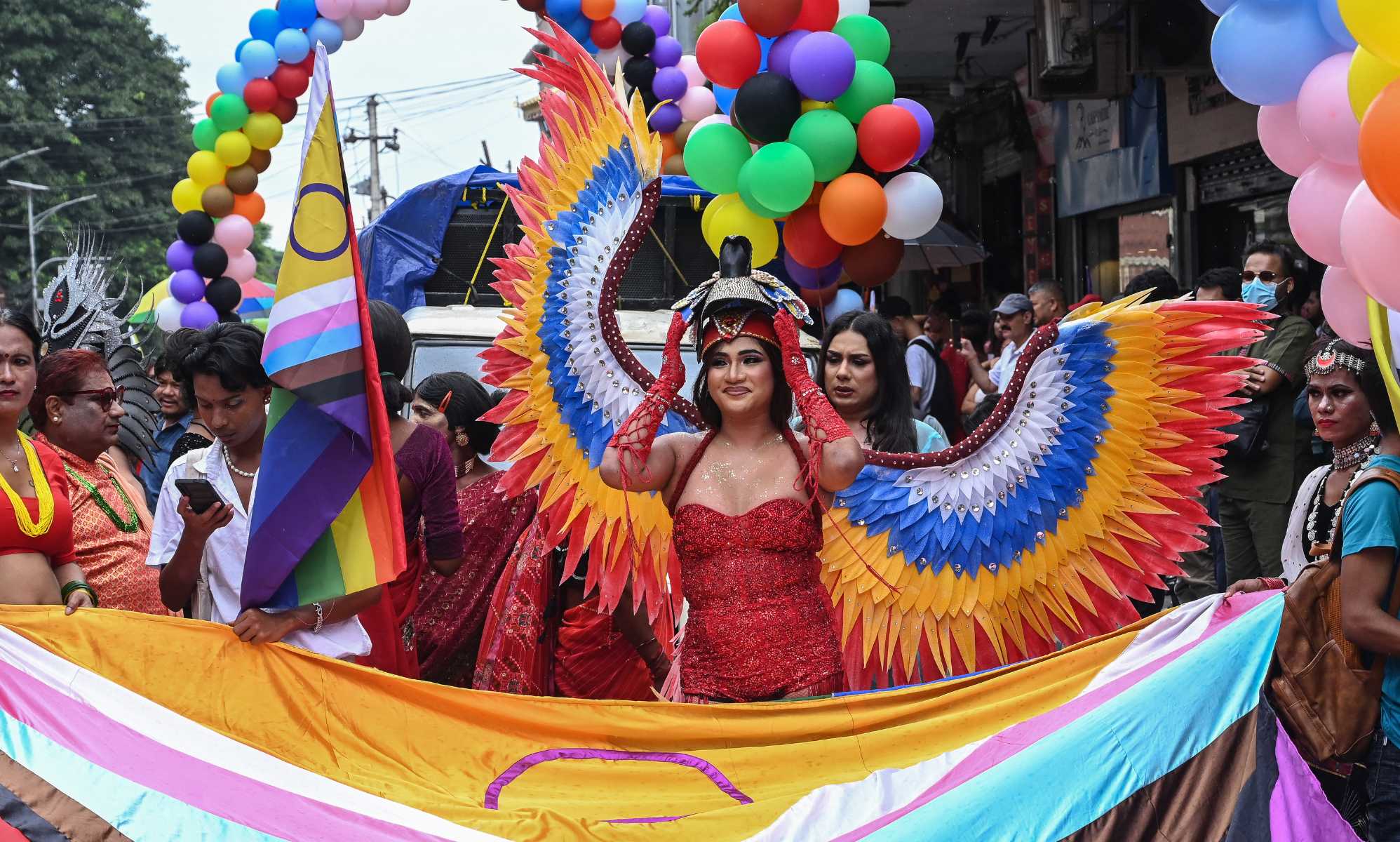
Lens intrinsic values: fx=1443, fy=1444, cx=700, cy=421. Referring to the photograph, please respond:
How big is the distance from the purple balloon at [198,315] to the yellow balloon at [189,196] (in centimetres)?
89

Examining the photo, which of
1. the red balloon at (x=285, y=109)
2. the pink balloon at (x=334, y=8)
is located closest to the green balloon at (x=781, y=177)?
the pink balloon at (x=334, y=8)

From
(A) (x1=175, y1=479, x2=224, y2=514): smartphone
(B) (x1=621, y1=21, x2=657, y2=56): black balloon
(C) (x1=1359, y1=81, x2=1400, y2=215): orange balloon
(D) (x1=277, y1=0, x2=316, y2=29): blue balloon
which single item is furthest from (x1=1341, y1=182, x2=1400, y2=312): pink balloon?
(D) (x1=277, y1=0, x2=316, y2=29): blue balloon

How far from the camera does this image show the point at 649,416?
12.0ft

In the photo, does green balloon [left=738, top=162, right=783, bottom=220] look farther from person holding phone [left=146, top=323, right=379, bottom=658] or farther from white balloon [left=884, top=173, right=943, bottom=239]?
person holding phone [left=146, top=323, right=379, bottom=658]

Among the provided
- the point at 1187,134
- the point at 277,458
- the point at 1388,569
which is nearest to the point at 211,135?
the point at 1187,134

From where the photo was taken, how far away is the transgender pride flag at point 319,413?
11.8ft

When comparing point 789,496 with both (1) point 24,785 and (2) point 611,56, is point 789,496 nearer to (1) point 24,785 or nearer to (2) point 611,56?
(1) point 24,785

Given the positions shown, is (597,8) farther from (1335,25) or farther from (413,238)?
(1335,25)

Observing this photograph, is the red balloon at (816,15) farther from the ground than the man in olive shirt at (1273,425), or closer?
farther from the ground

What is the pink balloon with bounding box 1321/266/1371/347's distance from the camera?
3.54 meters

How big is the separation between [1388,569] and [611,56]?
23.2 ft

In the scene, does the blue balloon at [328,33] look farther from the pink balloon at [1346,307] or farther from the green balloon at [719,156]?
the pink balloon at [1346,307]

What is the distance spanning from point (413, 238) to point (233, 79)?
3545 millimetres

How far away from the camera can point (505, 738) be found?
147 inches
